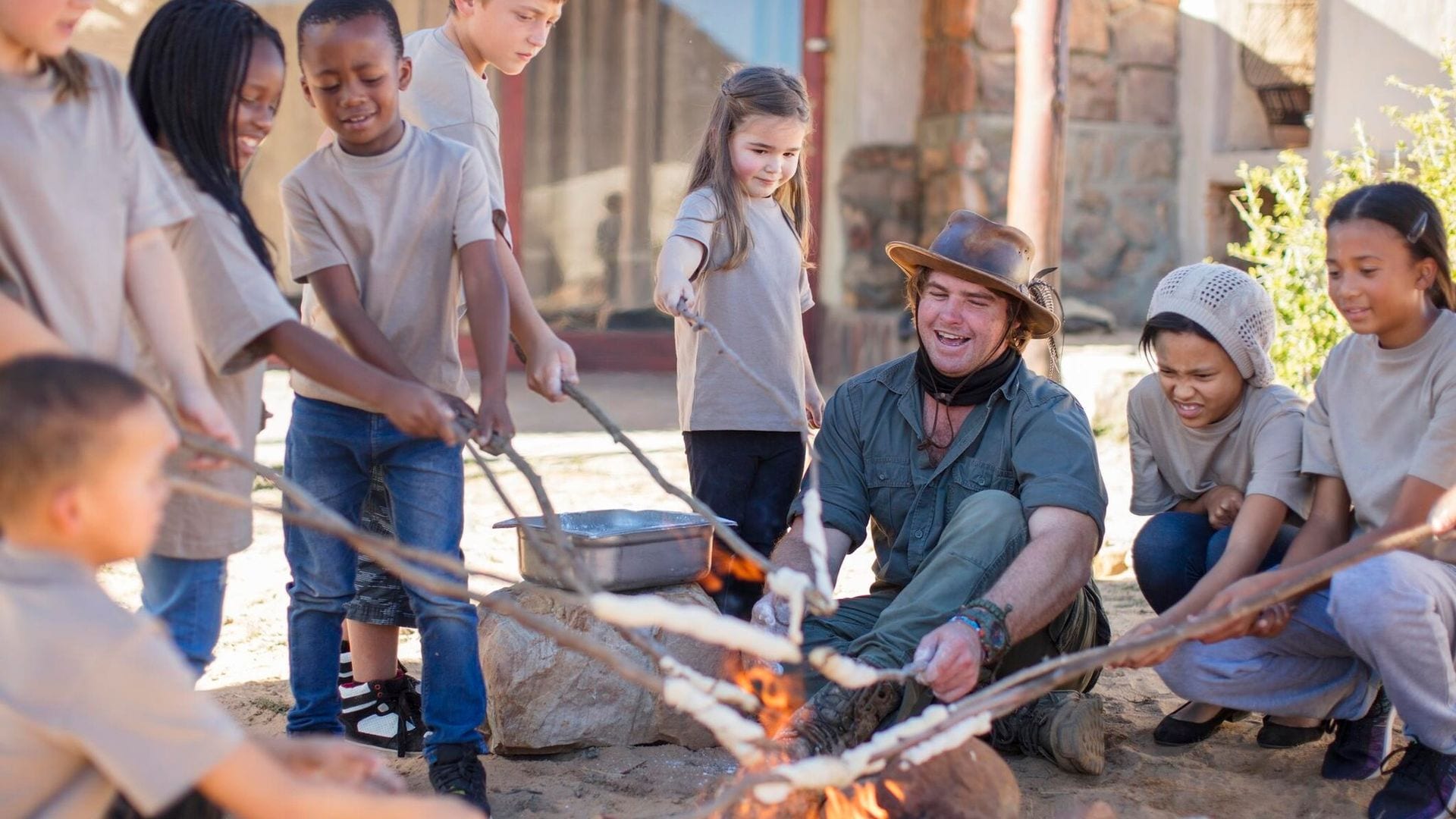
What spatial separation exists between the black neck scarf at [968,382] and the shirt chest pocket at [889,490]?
0.59 feet

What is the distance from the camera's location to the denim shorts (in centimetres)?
302

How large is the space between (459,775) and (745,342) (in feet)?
4.40

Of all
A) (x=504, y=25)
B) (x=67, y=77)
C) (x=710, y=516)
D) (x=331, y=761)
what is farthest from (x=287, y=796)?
(x=504, y=25)

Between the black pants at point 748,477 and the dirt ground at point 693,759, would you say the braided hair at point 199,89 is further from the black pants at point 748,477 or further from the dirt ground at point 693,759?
the black pants at point 748,477

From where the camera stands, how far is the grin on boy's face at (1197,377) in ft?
9.91

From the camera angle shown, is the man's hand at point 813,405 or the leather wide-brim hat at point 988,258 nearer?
the leather wide-brim hat at point 988,258

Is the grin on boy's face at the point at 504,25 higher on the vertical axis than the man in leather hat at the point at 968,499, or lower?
higher

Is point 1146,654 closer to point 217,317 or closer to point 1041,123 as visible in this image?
point 217,317

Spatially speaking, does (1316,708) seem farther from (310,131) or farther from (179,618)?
(310,131)

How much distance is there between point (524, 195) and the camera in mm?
7766

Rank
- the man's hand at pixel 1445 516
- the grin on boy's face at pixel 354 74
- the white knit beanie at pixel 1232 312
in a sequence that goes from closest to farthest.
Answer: the man's hand at pixel 1445 516 → the grin on boy's face at pixel 354 74 → the white knit beanie at pixel 1232 312

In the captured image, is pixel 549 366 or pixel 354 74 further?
pixel 549 366

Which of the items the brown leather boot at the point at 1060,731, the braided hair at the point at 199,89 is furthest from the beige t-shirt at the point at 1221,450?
the braided hair at the point at 199,89

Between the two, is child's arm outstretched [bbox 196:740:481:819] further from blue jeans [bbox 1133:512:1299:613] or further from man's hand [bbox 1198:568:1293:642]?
blue jeans [bbox 1133:512:1299:613]
